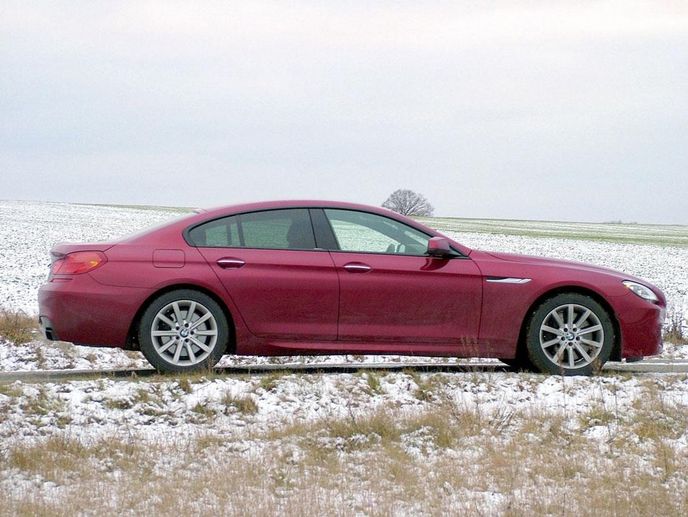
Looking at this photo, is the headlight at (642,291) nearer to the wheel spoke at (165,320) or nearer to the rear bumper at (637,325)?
the rear bumper at (637,325)

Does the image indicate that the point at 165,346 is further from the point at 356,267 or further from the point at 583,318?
the point at 583,318

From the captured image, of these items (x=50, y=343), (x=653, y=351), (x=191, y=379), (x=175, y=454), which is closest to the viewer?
(x=175, y=454)

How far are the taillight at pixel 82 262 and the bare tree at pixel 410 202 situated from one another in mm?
63211

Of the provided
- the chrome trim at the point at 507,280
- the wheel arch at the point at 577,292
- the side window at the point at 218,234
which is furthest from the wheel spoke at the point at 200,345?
the wheel arch at the point at 577,292

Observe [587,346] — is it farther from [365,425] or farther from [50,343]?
[50,343]

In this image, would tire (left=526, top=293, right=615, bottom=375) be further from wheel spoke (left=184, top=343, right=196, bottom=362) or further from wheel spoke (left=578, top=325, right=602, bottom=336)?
wheel spoke (left=184, top=343, right=196, bottom=362)

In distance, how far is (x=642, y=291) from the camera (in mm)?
9547

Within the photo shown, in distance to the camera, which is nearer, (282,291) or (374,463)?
(374,463)

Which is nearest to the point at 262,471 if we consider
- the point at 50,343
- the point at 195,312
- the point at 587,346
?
the point at 195,312

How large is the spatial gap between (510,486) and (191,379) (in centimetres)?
303

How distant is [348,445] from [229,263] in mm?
2319

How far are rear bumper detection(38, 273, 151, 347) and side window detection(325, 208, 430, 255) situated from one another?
168cm

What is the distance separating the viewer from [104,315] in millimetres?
8734

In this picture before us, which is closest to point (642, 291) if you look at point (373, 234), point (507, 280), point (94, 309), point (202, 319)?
point (507, 280)
